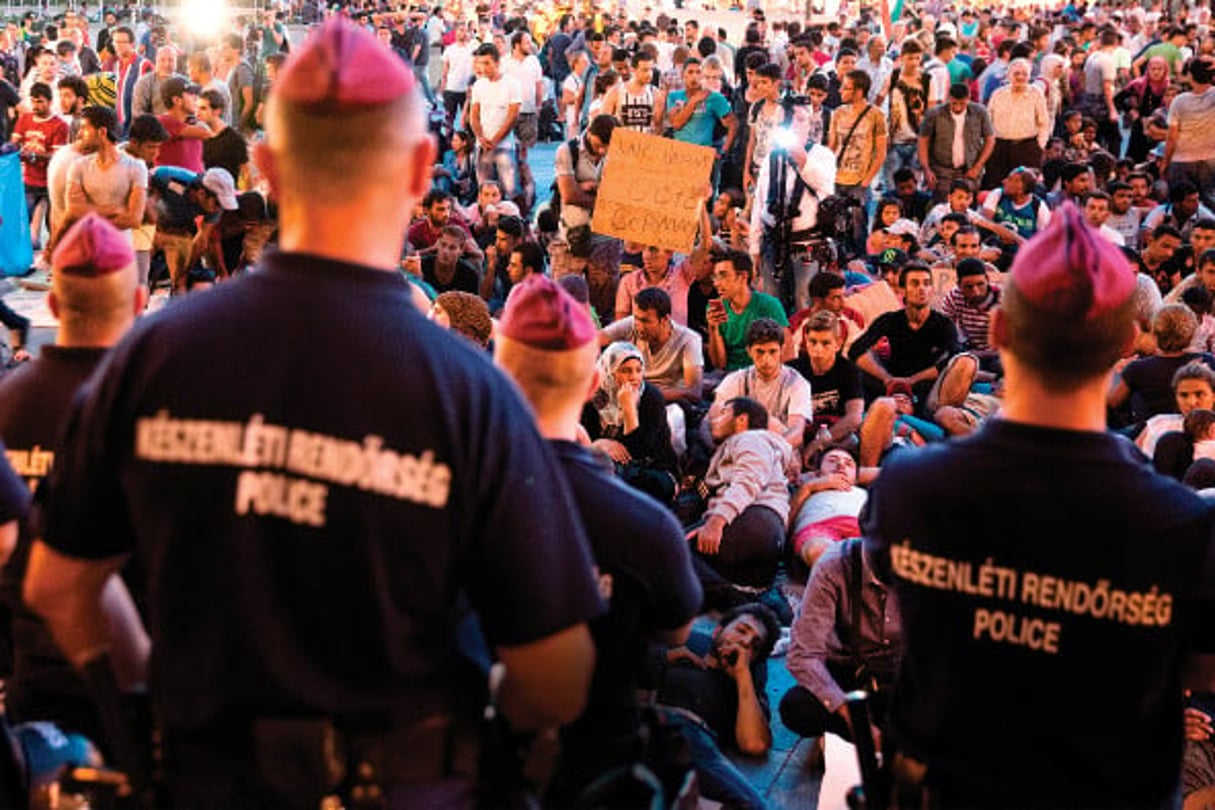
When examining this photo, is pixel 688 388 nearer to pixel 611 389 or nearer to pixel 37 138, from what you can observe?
pixel 611 389

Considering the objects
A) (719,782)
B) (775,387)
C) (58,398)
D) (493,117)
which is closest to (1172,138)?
(493,117)

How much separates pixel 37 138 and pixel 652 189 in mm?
5856

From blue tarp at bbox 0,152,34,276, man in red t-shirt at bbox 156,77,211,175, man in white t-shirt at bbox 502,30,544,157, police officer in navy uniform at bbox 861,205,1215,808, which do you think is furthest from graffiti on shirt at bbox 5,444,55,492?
man in white t-shirt at bbox 502,30,544,157

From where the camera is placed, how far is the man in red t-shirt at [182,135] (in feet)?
37.5

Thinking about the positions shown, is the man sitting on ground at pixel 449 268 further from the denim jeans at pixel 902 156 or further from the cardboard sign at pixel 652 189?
the denim jeans at pixel 902 156

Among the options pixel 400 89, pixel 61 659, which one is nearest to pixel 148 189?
pixel 61 659

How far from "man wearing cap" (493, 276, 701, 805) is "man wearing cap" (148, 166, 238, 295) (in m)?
7.53

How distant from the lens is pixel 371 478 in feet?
6.20

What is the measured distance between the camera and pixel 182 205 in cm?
1026

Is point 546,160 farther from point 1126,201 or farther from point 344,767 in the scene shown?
point 344,767

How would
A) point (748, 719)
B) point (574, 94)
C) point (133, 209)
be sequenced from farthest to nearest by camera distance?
point (574, 94) < point (133, 209) < point (748, 719)

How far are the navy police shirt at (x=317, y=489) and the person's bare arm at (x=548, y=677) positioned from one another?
4 cm

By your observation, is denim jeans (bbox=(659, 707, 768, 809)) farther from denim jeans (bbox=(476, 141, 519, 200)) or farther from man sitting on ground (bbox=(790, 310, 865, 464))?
denim jeans (bbox=(476, 141, 519, 200))

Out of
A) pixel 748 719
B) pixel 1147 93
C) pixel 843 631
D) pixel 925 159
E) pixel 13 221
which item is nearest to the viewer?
pixel 843 631
